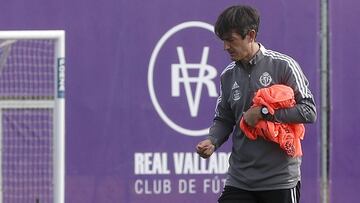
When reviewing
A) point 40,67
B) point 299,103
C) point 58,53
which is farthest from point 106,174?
point 299,103

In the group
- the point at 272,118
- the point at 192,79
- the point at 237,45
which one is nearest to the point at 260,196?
the point at 272,118

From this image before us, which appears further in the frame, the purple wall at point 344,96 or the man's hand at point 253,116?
the purple wall at point 344,96

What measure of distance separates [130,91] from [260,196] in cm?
305

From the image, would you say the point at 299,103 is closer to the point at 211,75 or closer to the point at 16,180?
the point at 211,75

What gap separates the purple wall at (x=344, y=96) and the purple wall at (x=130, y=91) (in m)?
0.19

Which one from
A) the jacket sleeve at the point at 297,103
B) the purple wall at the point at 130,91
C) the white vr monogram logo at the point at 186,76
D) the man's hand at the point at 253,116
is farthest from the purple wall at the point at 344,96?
the man's hand at the point at 253,116

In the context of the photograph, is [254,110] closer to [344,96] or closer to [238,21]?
[238,21]

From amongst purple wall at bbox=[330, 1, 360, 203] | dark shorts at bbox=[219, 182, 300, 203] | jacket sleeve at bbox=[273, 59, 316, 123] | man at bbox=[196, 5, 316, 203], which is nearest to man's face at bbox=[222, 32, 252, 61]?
man at bbox=[196, 5, 316, 203]

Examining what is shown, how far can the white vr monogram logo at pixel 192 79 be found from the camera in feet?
24.4

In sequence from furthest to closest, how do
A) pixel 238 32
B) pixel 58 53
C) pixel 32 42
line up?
pixel 32 42 → pixel 58 53 → pixel 238 32

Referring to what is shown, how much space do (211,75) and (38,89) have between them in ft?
4.50

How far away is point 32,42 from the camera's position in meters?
7.34

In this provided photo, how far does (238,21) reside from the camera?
4.43 m

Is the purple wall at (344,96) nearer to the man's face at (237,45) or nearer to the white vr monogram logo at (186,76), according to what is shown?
the white vr monogram logo at (186,76)
